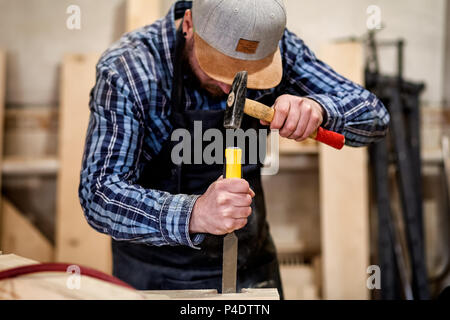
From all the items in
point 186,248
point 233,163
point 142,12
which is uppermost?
point 142,12

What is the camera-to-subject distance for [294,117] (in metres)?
0.93

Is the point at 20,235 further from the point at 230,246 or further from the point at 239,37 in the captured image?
the point at 239,37

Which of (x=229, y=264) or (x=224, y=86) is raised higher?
(x=224, y=86)

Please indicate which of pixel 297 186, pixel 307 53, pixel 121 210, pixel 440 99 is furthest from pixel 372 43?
pixel 121 210

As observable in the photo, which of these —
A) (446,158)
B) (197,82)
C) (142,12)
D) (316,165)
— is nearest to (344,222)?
(316,165)

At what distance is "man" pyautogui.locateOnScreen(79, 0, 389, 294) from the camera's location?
862 millimetres

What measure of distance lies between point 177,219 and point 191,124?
1.04 feet

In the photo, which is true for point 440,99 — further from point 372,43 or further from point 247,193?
point 247,193

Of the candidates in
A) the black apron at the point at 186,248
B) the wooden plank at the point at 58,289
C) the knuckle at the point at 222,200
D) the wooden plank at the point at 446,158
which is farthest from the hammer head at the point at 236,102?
the wooden plank at the point at 446,158

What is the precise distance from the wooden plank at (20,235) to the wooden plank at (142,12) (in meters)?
1.18

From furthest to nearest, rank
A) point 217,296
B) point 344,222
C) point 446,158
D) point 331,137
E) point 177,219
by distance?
point 446,158 → point 344,222 → point 331,137 → point 177,219 → point 217,296

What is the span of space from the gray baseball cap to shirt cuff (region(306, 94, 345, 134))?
135mm

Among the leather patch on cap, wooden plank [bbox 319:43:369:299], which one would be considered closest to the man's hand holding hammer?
the leather patch on cap

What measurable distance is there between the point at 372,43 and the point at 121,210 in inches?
68.5
